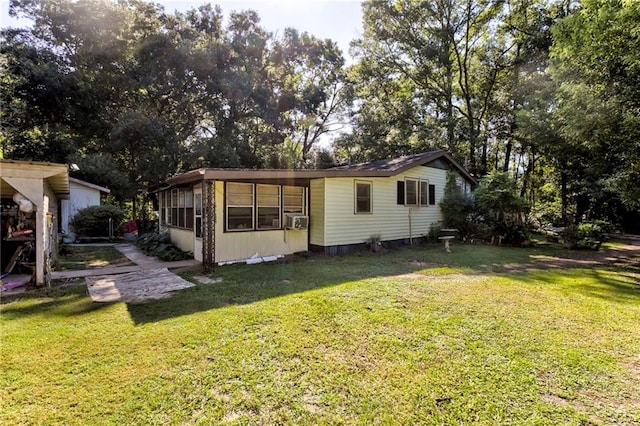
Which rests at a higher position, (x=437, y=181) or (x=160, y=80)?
(x=160, y=80)

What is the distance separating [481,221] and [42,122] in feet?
76.5

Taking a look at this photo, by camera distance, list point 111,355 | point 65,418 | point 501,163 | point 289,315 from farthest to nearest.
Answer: point 501,163 < point 289,315 < point 111,355 < point 65,418

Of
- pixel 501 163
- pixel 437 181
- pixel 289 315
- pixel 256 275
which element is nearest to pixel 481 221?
pixel 437 181

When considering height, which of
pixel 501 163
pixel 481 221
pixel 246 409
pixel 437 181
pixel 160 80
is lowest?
pixel 246 409

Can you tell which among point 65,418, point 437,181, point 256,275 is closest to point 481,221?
point 437,181

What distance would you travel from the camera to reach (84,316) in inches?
168

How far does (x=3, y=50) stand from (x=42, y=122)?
3.56m

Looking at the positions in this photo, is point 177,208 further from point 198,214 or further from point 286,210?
point 286,210

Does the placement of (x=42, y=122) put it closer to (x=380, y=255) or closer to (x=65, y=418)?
(x=380, y=255)

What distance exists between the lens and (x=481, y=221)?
1327 cm

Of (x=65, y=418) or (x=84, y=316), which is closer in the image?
(x=65, y=418)

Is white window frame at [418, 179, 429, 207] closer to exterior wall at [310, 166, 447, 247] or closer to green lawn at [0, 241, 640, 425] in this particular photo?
exterior wall at [310, 166, 447, 247]

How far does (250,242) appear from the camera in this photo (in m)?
8.49

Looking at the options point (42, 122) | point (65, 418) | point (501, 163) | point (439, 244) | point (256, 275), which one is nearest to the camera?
point (65, 418)
